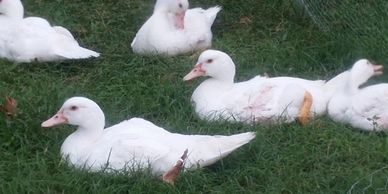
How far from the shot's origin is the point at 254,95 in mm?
6117

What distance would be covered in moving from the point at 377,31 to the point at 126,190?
97.8 inches

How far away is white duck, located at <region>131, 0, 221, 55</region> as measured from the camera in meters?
7.20

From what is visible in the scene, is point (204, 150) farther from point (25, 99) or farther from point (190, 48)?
point (190, 48)

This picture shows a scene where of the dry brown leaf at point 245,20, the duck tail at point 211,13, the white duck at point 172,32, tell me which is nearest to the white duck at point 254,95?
the white duck at point 172,32

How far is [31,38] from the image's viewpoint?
703 cm

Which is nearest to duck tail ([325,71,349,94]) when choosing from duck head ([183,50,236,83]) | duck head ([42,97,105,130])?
duck head ([183,50,236,83])

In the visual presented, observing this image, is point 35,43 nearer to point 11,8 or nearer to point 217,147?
point 11,8

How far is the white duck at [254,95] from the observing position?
6.03 meters

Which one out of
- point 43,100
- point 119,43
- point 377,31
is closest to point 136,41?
point 119,43

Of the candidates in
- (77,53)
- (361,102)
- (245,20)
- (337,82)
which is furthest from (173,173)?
(245,20)

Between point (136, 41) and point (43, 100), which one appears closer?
point (43, 100)

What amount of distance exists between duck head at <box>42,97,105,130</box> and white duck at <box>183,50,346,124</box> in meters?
0.83

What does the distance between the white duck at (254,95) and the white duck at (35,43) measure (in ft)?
3.67

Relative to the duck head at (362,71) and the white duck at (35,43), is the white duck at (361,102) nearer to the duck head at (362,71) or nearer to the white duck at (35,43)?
the duck head at (362,71)
